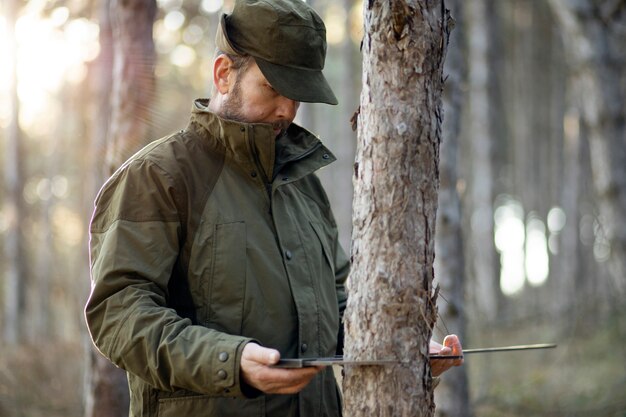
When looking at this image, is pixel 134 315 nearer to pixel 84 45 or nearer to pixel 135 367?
pixel 135 367

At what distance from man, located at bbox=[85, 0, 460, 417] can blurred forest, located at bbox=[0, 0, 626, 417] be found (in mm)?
1240

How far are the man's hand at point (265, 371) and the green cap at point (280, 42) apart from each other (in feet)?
2.88

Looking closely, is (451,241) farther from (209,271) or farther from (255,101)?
(209,271)

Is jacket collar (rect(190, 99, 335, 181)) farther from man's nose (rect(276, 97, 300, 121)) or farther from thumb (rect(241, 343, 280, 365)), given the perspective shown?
thumb (rect(241, 343, 280, 365))

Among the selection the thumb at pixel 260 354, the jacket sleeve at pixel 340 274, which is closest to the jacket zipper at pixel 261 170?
the jacket sleeve at pixel 340 274

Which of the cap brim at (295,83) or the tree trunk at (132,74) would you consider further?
the tree trunk at (132,74)

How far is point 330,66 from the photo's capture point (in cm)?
3703

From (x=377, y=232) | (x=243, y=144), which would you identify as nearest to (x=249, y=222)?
→ (x=243, y=144)

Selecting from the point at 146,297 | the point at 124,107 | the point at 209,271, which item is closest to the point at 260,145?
the point at 209,271

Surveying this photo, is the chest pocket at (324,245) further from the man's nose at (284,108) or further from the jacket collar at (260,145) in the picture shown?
the man's nose at (284,108)

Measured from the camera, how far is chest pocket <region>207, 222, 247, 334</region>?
2697mm

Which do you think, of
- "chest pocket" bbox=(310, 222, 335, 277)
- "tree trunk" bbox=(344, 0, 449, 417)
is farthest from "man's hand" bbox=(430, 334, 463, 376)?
"chest pocket" bbox=(310, 222, 335, 277)

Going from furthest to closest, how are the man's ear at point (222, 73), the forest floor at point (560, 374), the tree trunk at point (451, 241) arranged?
1. the forest floor at point (560, 374)
2. the tree trunk at point (451, 241)
3. the man's ear at point (222, 73)

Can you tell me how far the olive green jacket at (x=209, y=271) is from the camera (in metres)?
2.53
